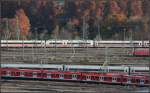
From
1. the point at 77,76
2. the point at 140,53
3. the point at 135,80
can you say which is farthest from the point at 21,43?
the point at 135,80

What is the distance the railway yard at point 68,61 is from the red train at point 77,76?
0.19 feet

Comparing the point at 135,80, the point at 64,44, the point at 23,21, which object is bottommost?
the point at 135,80

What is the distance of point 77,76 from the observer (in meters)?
4.48

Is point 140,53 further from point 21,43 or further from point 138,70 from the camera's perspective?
point 21,43

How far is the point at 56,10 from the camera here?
367 centimetres

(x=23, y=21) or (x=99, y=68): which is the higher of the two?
(x=23, y=21)

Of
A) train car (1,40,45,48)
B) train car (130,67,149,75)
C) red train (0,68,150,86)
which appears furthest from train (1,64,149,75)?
train car (1,40,45,48)

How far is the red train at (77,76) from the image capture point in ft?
13.5

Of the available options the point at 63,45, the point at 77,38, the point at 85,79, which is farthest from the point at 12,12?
the point at 63,45

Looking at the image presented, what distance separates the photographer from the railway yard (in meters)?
3.81

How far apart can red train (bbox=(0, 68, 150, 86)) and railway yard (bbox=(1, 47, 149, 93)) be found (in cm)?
6

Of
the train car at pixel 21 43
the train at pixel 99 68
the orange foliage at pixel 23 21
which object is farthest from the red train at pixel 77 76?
the train car at pixel 21 43

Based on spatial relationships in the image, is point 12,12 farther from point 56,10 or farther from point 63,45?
point 63,45

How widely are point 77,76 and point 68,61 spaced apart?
5.32ft
